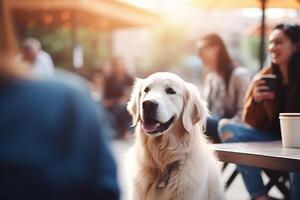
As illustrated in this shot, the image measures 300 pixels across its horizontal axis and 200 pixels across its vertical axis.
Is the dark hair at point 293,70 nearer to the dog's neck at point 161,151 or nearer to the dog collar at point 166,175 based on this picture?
the dog's neck at point 161,151

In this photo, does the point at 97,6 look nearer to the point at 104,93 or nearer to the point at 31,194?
the point at 104,93

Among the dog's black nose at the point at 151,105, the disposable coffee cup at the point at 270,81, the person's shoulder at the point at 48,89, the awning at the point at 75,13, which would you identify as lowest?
the dog's black nose at the point at 151,105

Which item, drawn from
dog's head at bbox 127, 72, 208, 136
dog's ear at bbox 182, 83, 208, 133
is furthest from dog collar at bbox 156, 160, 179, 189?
dog's ear at bbox 182, 83, 208, 133

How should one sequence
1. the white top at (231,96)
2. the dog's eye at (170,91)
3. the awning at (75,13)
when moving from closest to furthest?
1. the dog's eye at (170,91)
2. the white top at (231,96)
3. the awning at (75,13)

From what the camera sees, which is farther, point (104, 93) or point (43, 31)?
point (43, 31)

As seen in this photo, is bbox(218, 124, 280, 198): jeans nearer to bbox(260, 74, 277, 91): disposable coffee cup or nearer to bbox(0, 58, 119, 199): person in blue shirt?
bbox(260, 74, 277, 91): disposable coffee cup

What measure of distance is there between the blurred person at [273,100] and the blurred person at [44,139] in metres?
2.78

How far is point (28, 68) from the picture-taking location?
1.12 meters

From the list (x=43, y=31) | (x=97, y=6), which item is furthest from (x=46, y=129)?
(x=43, y=31)

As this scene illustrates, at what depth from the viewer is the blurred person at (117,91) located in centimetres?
1137

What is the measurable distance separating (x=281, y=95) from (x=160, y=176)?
1.21 m

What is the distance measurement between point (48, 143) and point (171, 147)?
2.18 meters

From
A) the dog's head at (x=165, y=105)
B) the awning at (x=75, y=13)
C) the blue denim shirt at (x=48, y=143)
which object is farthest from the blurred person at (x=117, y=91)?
the blue denim shirt at (x=48, y=143)

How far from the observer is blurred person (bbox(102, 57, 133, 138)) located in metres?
11.4
